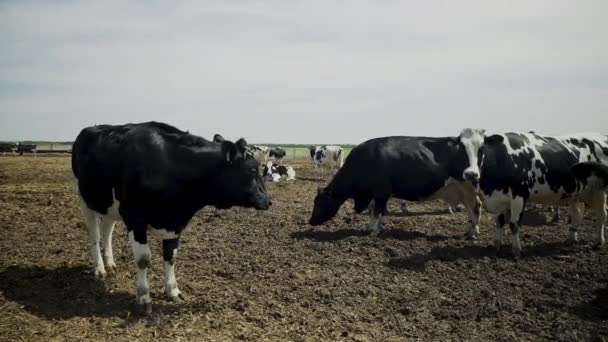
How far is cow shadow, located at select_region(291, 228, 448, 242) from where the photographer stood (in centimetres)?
1161

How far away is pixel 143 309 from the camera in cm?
674

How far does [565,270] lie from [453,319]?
352 cm

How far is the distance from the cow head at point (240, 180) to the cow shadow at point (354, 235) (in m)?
4.20

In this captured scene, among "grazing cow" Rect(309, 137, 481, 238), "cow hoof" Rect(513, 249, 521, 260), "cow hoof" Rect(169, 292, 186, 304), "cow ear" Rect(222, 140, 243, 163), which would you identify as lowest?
"cow hoof" Rect(169, 292, 186, 304)

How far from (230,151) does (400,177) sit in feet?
Answer: 21.9

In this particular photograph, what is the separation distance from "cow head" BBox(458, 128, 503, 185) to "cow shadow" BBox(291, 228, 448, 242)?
1.87 metres

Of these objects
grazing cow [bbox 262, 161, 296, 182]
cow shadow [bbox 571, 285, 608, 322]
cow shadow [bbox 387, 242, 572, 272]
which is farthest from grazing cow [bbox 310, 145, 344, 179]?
cow shadow [bbox 571, 285, 608, 322]

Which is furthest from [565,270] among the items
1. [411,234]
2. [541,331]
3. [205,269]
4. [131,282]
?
[131,282]

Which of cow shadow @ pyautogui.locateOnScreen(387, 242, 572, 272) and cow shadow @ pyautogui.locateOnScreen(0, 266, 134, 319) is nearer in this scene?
cow shadow @ pyautogui.locateOnScreen(0, 266, 134, 319)

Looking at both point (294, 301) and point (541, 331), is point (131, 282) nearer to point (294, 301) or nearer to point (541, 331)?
point (294, 301)

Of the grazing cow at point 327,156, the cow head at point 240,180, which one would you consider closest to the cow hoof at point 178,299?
the cow head at point 240,180

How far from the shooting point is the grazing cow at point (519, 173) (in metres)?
10.7

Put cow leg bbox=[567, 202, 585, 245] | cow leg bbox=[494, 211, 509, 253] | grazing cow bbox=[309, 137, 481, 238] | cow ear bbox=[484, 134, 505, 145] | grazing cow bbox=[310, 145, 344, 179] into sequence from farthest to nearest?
grazing cow bbox=[310, 145, 344, 179] → grazing cow bbox=[309, 137, 481, 238] → cow ear bbox=[484, 134, 505, 145] → cow leg bbox=[567, 202, 585, 245] → cow leg bbox=[494, 211, 509, 253]

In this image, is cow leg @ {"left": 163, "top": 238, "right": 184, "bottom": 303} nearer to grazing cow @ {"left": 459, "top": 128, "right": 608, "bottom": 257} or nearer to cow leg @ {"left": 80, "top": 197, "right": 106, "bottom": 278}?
cow leg @ {"left": 80, "top": 197, "right": 106, "bottom": 278}
